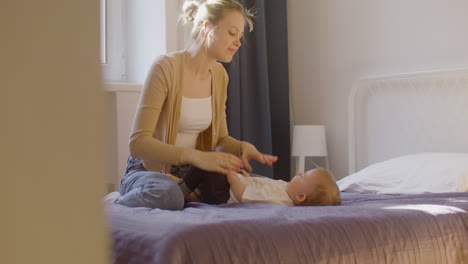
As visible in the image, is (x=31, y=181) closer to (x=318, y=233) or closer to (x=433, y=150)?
(x=318, y=233)

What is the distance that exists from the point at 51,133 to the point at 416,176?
7.74 feet

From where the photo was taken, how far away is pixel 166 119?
Result: 83.2 inches

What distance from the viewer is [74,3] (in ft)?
1.20

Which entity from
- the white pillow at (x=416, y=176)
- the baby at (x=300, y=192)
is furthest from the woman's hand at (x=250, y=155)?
the white pillow at (x=416, y=176)

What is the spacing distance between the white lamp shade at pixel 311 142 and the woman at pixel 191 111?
4.12 feet

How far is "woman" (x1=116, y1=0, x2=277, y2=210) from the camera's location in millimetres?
1922

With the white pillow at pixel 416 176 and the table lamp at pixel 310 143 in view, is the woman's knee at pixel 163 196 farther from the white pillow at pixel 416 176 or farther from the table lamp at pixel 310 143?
the table lamp at pixel 310 143

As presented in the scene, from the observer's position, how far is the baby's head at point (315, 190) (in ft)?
6.33

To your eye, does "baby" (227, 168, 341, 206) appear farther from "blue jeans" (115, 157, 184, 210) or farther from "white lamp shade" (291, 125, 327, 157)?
"white lamp shade" (291, 125, 327, 157)

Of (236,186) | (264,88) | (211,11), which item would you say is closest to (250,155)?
(236,186)

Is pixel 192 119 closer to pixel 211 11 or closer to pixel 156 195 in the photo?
pixel 211 11

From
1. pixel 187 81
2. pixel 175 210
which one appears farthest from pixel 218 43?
pixel 175 210

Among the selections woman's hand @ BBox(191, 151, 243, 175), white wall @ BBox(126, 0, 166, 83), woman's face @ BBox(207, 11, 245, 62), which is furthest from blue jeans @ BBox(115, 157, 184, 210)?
white wall @ BBox(126, 0, 166, 83)

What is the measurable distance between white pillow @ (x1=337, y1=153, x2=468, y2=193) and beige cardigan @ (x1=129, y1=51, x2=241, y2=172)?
73 centimetres
